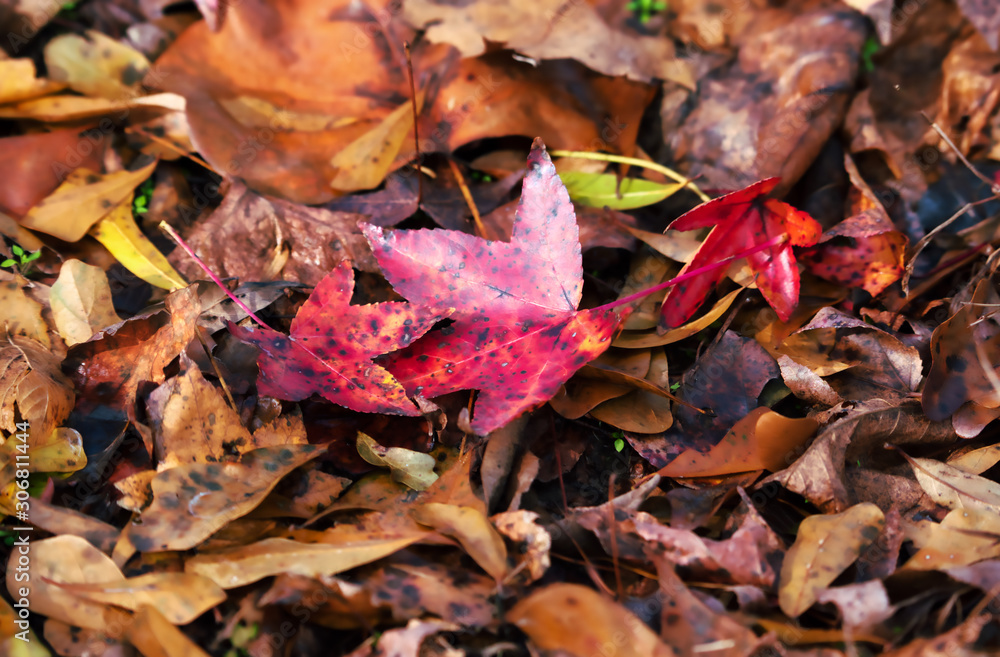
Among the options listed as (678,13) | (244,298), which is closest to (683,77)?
(678,13)

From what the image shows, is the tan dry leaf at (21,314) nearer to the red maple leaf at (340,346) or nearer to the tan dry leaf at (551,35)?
the red maple leaf at (340,346)

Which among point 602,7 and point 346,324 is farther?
point 602,7

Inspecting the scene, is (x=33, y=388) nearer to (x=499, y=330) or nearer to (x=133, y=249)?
(x=133, y=249)

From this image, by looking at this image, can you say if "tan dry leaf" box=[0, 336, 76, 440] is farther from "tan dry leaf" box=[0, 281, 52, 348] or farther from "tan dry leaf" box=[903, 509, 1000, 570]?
"tan dry leaf" box=[903, 509, 1000, 570]

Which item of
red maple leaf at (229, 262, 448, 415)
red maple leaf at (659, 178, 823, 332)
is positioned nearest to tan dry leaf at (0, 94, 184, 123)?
red maple leaf at (229, 262, 448, 415)

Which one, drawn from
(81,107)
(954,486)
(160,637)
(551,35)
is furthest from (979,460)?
(81,107)

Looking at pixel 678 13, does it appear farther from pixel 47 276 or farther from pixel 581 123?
pixel 47 276
